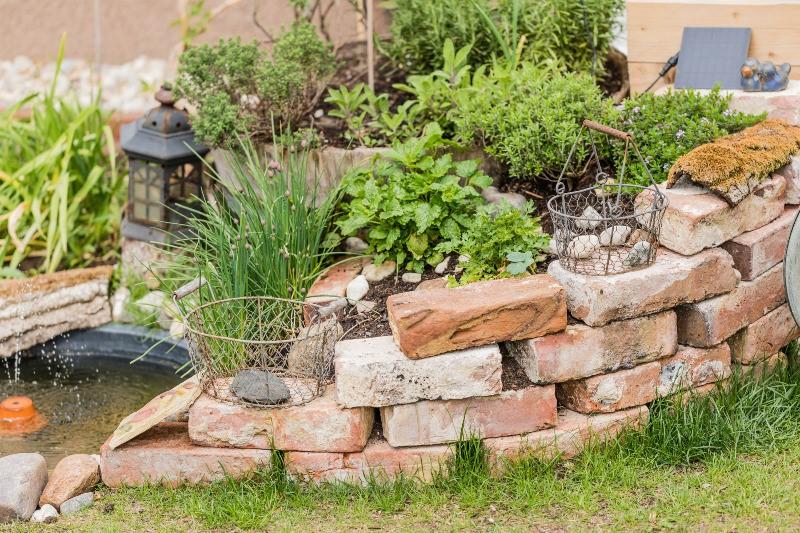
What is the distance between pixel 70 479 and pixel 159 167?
2.07m

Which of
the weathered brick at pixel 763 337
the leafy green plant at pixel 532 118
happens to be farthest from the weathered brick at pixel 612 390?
the leafy green plant at pixel 532 118

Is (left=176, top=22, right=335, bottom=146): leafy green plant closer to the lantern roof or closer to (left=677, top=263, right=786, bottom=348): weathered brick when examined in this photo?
the lantern roof

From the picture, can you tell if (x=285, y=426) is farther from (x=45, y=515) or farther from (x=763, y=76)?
(x=763, y=76)

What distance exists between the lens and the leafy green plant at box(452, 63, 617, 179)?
4.97 meters

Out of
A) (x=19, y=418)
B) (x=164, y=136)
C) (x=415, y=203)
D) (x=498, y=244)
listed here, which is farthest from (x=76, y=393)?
(x=498, y=244)

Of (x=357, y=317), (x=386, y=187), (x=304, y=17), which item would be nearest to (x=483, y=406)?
(x=357, y=317)

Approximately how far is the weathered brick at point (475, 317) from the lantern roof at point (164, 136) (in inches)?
80.0

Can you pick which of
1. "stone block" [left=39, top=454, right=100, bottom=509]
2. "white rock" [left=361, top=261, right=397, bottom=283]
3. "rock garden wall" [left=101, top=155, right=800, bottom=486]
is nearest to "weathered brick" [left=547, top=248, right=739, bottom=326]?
"rock garden wall" [left=101, top=155, right=800, bottom=486]

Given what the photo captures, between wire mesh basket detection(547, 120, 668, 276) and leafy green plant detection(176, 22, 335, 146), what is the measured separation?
1.59 metres

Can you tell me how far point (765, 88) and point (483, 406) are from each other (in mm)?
2297

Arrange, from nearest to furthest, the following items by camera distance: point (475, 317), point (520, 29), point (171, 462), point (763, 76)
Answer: point (475, 317) → point (171, 462) → point (763, 76) → point (520, 29)

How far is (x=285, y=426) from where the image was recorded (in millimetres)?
4266

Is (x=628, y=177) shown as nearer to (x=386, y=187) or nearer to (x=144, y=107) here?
(x=386, y=187)

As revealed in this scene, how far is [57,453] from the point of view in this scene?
15.8ft
